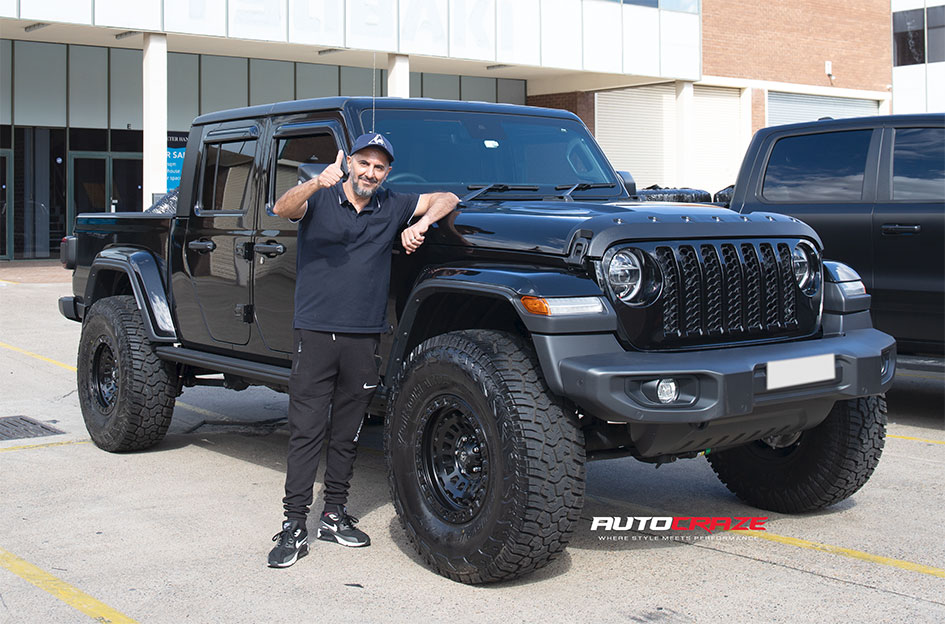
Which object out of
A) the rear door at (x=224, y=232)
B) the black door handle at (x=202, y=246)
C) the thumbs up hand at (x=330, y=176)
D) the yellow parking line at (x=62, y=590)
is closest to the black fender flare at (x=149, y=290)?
A: the rear door at (x=224, y=232)

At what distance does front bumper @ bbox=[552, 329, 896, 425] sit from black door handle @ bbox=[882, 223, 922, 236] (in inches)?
133

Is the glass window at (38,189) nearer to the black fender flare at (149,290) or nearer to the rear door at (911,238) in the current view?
the black fender flare at (149,290)

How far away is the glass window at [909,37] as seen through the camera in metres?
40.1

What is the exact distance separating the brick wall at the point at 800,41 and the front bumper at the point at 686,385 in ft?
105

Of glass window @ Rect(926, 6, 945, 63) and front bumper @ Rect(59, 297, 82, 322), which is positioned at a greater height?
glass window @ Rect(926, 6, 945, 63)

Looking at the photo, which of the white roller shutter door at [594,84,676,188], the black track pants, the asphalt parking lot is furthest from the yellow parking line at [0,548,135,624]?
the white roller shutter door at [594,84,676,188]

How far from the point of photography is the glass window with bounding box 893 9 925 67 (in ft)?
132

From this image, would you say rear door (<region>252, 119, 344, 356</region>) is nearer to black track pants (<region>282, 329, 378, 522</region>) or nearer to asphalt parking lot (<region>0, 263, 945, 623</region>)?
black track pants (<region>282, 329, 378, 522</region>)

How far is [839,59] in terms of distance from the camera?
39.4m

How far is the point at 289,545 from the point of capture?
4789 mm

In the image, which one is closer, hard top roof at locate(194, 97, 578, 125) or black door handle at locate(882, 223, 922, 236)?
hard top roof at locate(194, 97, 578, 125)

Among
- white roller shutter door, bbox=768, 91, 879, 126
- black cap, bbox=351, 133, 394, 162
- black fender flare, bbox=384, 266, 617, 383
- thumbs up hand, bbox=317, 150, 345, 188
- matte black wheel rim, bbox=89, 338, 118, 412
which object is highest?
white roller shutter door, bbox=768, 91, 879, 126

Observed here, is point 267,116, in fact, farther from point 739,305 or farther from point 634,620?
point 634,620

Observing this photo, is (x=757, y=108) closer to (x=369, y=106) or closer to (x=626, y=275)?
(x=369, y=106)
